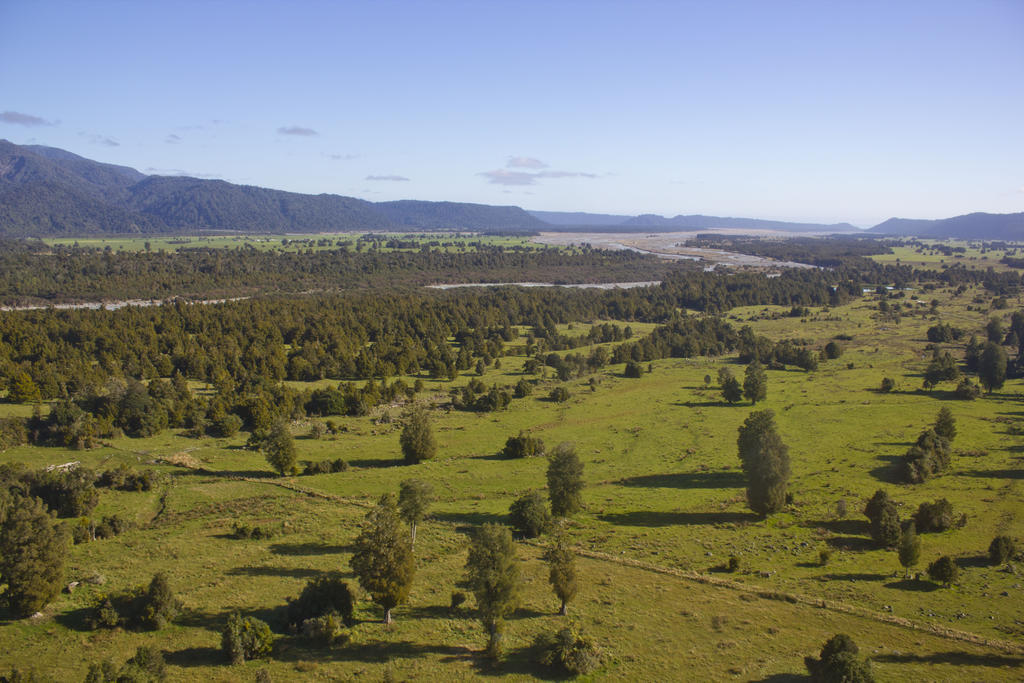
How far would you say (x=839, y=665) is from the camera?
25703mm

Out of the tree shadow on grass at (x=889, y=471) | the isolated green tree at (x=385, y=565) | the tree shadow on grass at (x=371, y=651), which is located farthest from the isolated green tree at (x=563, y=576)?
the tree shadow on grass at (x=889, y=471)

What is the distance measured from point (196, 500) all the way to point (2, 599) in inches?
730

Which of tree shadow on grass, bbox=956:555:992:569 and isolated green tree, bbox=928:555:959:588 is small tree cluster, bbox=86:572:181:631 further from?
tree shadow on grass, bbox=956:555:992:569

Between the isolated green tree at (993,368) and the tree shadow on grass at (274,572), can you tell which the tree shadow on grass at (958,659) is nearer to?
the tree shadow on grass at (274,572)

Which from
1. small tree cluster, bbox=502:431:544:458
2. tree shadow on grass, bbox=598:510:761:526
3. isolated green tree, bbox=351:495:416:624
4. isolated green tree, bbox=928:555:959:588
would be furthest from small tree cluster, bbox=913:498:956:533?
isolated green tree, bbox=351:495:416:624

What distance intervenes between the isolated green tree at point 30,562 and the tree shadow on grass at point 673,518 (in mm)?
36375

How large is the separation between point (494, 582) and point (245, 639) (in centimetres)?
1259

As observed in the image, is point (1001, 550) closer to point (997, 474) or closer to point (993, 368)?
point (997, 474)

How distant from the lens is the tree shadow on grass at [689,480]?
→ 5588cm

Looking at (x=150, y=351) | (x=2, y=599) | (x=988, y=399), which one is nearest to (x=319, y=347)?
(x=150, y=351)

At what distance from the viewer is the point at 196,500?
168 ft

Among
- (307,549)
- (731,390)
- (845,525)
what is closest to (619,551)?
(845,525)

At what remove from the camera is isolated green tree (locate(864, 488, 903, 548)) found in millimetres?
41750

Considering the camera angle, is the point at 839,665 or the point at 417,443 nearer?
the point at 839,665
